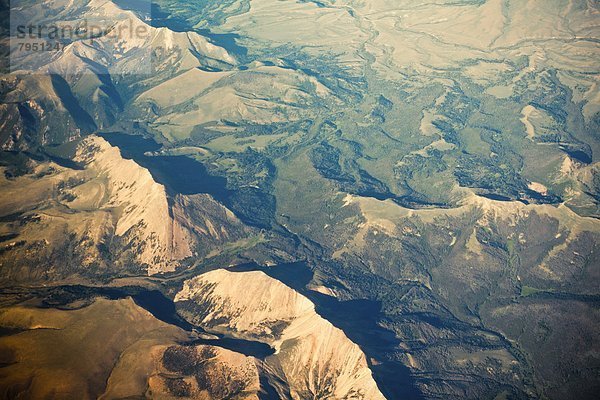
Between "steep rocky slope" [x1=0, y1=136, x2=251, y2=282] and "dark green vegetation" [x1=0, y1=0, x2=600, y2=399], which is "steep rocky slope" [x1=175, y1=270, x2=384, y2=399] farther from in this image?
"steep rocky slope" [x1=0, y1=136, x2=251, y2=282]

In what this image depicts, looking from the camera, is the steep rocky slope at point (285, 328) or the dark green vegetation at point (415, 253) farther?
the dark green vegetation at point (415, 253)

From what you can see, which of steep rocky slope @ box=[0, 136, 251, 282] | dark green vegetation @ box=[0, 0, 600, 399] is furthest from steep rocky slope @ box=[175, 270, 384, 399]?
steep rocky slope @ box=[0, 136, 251, 282]

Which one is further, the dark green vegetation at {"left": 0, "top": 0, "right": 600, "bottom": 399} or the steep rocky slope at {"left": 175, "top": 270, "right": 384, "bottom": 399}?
the dark green vegetation at {"left": 0, "top": 0, "right": 600, "bottom": 399}

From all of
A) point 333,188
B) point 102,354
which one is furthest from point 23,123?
point 102,354

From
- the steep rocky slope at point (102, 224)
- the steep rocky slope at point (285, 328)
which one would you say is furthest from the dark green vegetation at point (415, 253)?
the steep rocky slope at point (285, 328)

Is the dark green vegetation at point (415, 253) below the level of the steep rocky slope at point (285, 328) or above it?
below

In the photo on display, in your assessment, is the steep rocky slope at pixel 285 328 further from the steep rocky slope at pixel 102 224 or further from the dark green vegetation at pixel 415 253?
the steep rocky slope at pixel 102 224

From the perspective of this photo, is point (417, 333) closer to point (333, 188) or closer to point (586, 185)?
point (333, 188)

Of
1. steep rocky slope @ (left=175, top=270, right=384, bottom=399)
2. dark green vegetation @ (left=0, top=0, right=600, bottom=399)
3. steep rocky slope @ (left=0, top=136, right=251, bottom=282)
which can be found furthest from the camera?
steep rocky slope @ (left=0, top=136, right=251, bottom=282)

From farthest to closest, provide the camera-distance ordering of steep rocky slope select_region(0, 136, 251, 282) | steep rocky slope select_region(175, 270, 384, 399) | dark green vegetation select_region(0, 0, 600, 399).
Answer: steep rocky slope select_region(0, 136, 251, 282) → dark green vegetation select_region(0, 0, 600, 399) → steep rocky slope select_region(175, 270, 384, 399)

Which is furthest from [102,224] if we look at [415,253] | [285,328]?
[415,253]

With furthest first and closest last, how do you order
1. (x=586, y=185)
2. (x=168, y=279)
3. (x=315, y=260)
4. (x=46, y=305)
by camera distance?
(x=586, y=185)
(x=315, y=260)
(x=168, y=279)
(x=46, y=305)
